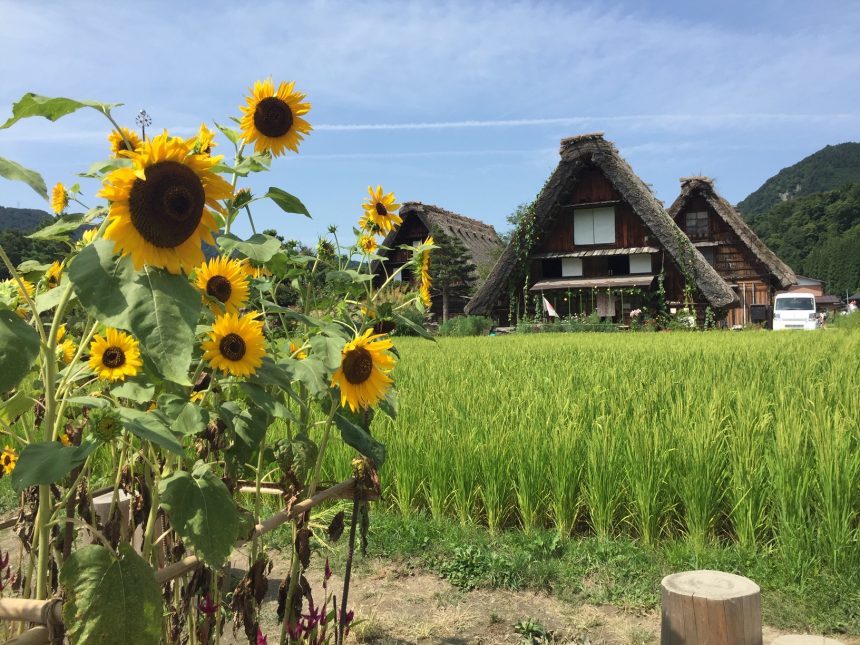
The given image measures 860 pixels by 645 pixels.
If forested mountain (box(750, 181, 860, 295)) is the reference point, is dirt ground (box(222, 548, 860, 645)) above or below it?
below

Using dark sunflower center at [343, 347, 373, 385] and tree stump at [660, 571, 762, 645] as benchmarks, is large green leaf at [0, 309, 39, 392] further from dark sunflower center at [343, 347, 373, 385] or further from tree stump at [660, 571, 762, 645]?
tree stump at [660, 571, 762, 645]

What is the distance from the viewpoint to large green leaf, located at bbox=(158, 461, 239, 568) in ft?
2.92

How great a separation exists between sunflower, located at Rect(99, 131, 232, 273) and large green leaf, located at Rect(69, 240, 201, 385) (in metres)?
0.02

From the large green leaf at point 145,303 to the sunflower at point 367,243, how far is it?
0.93 meters

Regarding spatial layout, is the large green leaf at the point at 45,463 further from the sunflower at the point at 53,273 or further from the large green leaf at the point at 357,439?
the sunflower at the point at 53,273

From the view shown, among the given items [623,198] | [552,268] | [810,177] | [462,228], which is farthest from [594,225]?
[810,177]

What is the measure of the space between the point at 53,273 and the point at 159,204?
0.67 m

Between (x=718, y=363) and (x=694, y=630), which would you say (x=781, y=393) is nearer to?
(x=718, y=363)

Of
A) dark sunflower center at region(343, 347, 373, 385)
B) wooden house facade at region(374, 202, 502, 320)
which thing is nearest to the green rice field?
dark sunflower center at region(343, 347, 373, 385)

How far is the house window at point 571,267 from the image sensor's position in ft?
56.7

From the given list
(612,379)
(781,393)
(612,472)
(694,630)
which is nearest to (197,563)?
(694,630)

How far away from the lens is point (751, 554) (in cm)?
218

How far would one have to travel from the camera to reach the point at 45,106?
75 cm

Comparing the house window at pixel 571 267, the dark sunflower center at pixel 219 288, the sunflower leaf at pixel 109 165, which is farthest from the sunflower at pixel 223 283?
the house window at pixel 571 267
